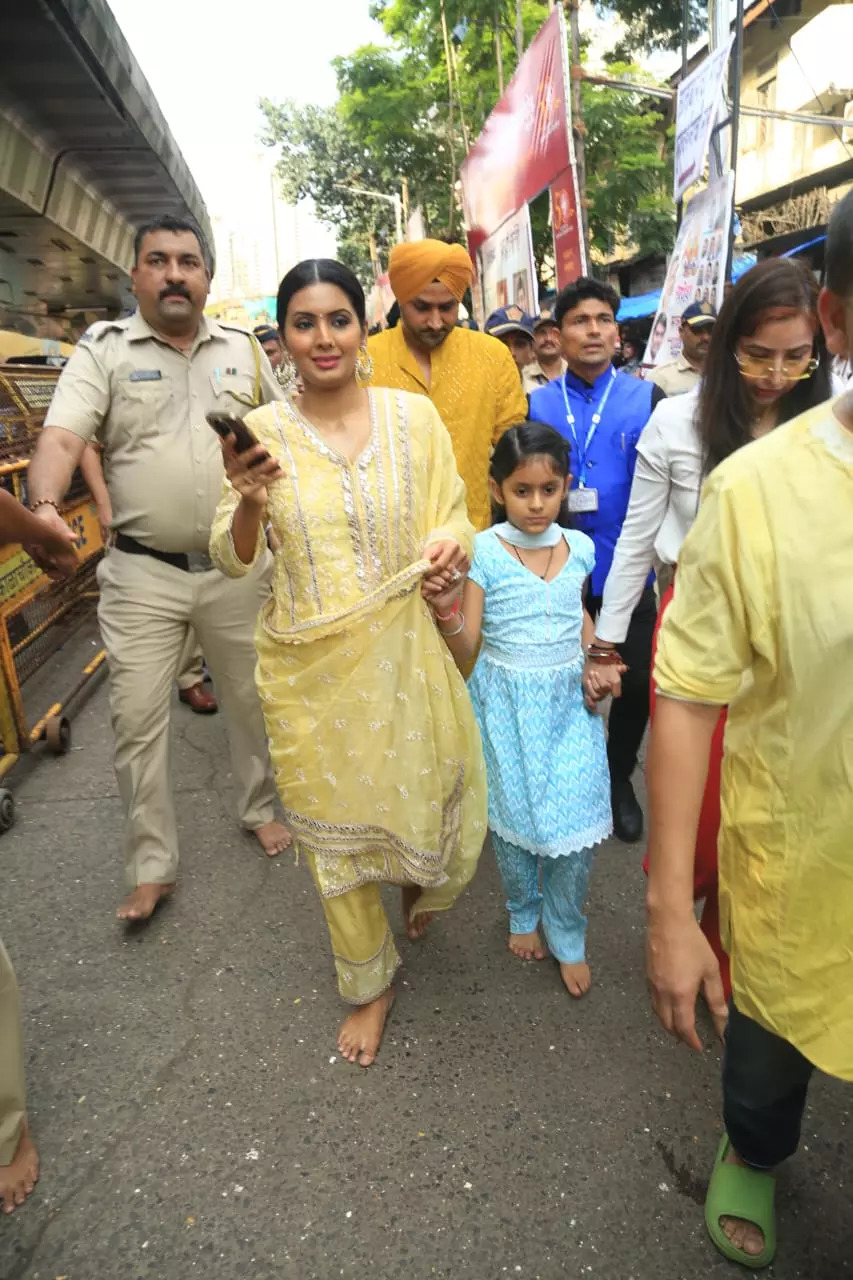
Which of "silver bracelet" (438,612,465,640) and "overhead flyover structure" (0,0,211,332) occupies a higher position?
"overhead flyover structure" (0,0,211,332)

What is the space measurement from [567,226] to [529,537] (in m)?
5.31

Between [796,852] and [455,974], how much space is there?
4.62 ft

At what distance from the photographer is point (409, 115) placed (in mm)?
17781

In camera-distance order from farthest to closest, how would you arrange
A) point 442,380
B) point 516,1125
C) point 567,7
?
point 567,7 → point 442,380 → point 516,1125

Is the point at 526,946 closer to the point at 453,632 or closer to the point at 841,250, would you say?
the point at 453,632

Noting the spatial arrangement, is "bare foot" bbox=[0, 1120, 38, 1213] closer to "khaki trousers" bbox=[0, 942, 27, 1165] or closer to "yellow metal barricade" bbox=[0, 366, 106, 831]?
"khaki trousers" bbox=[0, 942, 27, 1165]

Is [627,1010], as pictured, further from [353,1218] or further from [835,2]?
[835,2]

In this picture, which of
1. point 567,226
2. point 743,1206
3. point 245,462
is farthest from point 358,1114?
point 567,226

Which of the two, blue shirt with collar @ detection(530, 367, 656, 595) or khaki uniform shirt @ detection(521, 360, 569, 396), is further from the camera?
khaki uniform shirt @ detection(521, 360, 569, 396)

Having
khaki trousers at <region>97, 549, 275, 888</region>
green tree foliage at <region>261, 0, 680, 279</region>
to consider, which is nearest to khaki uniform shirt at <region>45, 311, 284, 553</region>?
khaki trousers at <region>97, 549, 275, 888</region>

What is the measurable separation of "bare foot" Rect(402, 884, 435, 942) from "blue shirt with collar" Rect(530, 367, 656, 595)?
1.17 m

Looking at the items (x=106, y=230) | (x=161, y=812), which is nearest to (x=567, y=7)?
(x=106, y=230)

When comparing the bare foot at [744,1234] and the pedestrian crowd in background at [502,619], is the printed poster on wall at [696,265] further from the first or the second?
the bare foot at [744,1234]

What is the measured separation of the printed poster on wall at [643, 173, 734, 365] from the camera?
5.01 meters
